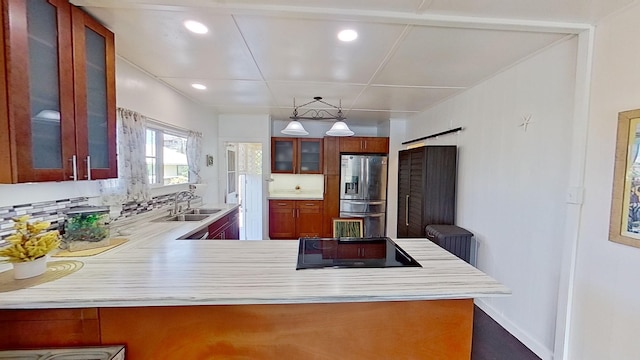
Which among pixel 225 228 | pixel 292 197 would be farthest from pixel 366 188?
pixel 225 228

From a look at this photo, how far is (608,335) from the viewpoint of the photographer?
156 centimetres

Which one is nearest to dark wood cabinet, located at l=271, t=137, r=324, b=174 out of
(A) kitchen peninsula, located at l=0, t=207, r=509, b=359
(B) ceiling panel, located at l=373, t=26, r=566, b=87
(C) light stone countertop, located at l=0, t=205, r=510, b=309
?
(B) ceiling panel, located at l=373, t=26, r=566, b=87

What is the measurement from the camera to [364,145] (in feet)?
16.8

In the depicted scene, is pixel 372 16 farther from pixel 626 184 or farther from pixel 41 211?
pixel 41 211

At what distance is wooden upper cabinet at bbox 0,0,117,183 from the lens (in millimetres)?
1224

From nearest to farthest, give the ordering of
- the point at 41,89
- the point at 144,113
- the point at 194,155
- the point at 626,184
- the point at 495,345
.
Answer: the point at 41,89 < the point at 626,184 < the point at 495,345 < the point at 144,113 < the point at 194,155

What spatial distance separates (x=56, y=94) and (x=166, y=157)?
179 centimetres

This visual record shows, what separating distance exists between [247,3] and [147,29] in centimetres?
83

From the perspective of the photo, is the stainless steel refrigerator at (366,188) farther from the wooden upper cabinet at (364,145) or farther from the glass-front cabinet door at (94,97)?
the glass-front cabinet door at (94,97)

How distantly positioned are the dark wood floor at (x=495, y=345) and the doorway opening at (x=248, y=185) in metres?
3.74

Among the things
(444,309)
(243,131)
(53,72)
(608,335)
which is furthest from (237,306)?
(243,131)

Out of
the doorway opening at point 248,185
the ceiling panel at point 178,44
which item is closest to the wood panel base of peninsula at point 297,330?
the ceiling panel at point 178,44

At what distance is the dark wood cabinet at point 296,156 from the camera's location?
17.6 feet

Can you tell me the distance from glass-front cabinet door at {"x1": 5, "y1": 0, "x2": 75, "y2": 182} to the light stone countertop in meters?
0.56
